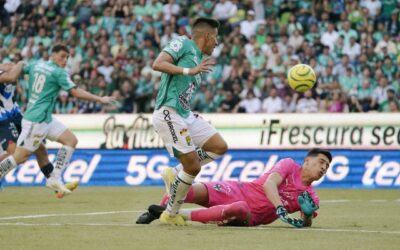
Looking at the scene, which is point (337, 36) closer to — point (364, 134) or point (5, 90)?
point (364, 134)

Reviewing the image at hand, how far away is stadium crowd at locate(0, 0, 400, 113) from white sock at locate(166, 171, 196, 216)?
12.8 m

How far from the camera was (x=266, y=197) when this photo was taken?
1235 cm

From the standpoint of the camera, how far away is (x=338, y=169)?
74.8ft

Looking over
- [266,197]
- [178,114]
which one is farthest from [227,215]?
[178,114]

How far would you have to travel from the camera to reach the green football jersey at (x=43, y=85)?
16797mm

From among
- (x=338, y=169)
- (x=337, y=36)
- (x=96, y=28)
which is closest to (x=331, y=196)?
(x=338, y=169)

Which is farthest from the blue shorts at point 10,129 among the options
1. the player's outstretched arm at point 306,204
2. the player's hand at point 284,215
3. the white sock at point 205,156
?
the player's hand at point 284,215

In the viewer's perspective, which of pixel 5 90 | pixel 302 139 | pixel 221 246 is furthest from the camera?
pixel 302 139

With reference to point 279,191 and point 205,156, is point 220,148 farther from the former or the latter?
point 279,191

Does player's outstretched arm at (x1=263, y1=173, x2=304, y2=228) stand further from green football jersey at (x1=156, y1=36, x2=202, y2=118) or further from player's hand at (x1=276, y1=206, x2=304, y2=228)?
green football jersey at (x1=156, y1=36, x2=202, y2=118)

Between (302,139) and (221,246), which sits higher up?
(221,246)

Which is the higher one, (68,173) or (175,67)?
(175,67)

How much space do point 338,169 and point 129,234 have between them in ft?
39.2

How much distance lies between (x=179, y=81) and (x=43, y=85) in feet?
16.1
